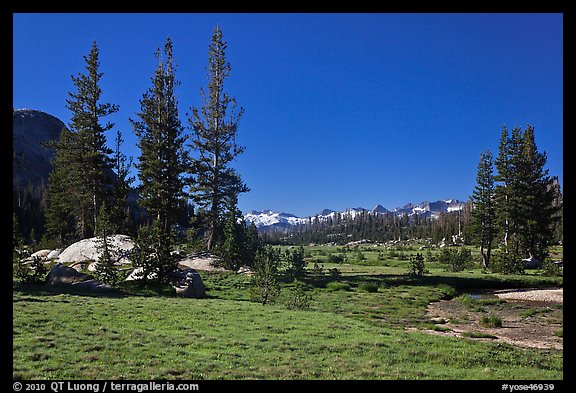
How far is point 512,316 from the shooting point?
24422 millimetres

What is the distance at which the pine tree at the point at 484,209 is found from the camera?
197 ft

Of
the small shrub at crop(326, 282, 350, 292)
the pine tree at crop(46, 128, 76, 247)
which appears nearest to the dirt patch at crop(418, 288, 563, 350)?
the small shrub at crop(326, 282, 350, 292)

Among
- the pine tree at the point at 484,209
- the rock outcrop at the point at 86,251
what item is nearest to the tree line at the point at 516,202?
the pine tree at the point at 484,209

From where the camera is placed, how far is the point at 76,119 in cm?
4566

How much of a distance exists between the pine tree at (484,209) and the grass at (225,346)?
4512 cm

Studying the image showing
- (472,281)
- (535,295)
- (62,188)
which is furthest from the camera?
(62,188)

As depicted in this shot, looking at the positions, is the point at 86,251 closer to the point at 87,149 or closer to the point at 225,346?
the point at 87,149

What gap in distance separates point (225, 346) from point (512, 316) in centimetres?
Answer: 2182

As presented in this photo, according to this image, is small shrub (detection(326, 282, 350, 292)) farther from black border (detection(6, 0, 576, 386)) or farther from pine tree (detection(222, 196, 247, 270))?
black border (detection(6, 0, 576, 386))

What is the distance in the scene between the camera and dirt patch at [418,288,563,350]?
1818cm

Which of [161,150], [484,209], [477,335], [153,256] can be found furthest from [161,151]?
[484,209]

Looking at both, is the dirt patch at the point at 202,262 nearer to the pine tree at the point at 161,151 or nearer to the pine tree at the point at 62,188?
the pine tree at the point at 161,151

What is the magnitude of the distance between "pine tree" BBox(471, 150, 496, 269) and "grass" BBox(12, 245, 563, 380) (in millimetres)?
45117
